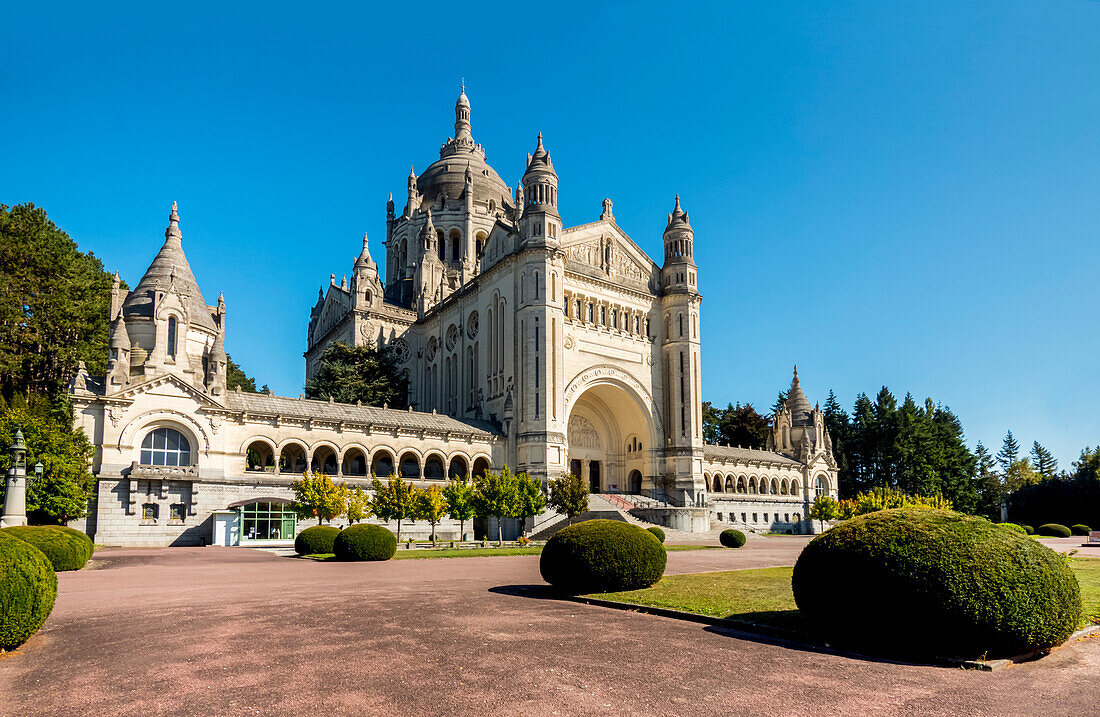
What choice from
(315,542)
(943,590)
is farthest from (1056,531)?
(943,590)

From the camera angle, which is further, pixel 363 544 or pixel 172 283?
pixel 172 283

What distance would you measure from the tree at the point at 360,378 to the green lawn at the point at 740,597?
166 ft

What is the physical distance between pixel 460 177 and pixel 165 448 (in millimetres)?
55015

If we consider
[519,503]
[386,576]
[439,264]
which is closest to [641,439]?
[519,503]

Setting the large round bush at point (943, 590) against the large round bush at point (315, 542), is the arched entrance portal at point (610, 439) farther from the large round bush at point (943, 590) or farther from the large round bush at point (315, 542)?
the large round bush at point (943, 590)

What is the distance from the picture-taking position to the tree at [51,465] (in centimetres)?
3497

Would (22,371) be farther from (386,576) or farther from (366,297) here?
(386,576)

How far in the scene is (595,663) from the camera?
10344mm

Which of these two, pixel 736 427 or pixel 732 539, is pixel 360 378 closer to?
pixel 732 539

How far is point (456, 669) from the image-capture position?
9969 millimetres

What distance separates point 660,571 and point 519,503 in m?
25.1

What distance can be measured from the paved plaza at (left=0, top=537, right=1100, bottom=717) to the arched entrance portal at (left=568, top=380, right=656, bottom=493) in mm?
49395

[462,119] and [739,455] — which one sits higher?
[462,119]

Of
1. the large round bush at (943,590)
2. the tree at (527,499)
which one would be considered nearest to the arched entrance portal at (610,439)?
the tree at (527,499)
